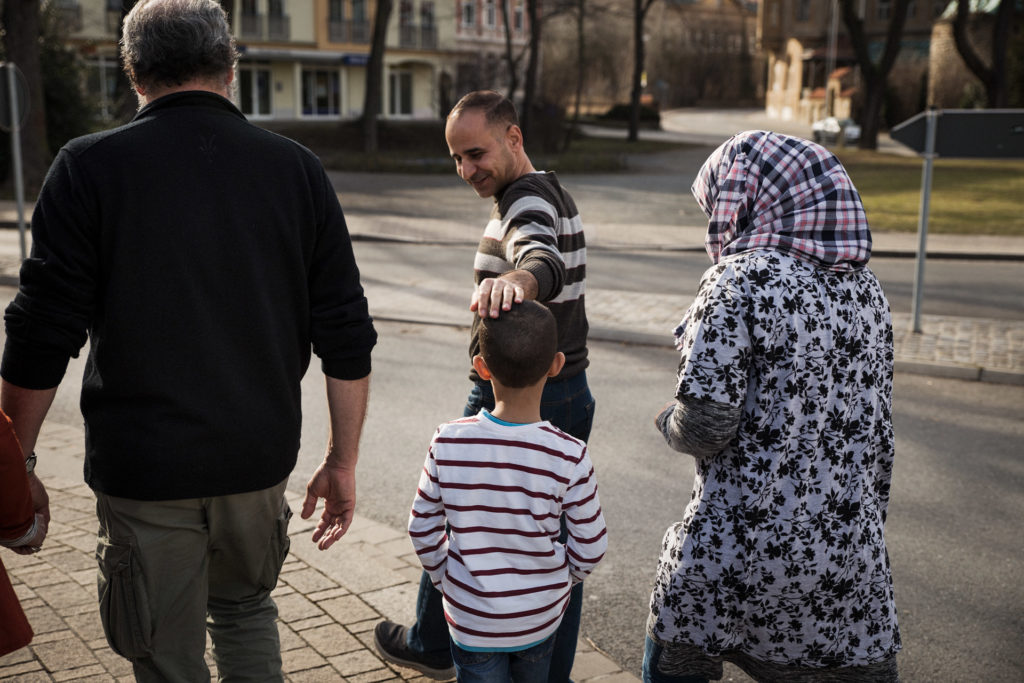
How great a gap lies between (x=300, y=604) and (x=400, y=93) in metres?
57.8

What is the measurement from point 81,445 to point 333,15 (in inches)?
2056

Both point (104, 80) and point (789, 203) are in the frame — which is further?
point (104, 80)

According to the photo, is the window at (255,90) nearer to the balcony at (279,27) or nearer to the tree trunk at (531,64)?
the balcony at (279,27)

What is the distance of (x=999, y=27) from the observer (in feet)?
125

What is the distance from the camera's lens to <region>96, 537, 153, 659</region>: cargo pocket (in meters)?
2.37

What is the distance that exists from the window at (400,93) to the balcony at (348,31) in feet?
10.1

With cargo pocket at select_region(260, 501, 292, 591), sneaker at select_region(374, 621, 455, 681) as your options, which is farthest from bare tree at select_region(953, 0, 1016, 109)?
cargo pocket at select_region(260, 501, 292, 591)

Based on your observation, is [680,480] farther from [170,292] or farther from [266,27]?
[266,27]

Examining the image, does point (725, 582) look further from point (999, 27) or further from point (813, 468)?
point (999, 27)

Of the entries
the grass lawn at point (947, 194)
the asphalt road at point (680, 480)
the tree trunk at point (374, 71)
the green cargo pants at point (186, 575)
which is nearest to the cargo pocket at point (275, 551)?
the green cargo pants at point (186, 575)

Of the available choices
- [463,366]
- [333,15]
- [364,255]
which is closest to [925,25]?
[333,15]

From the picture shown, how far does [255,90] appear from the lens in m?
53.0

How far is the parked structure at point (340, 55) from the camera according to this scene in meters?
51.5

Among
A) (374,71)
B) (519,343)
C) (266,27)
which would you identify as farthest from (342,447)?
(266,27)
